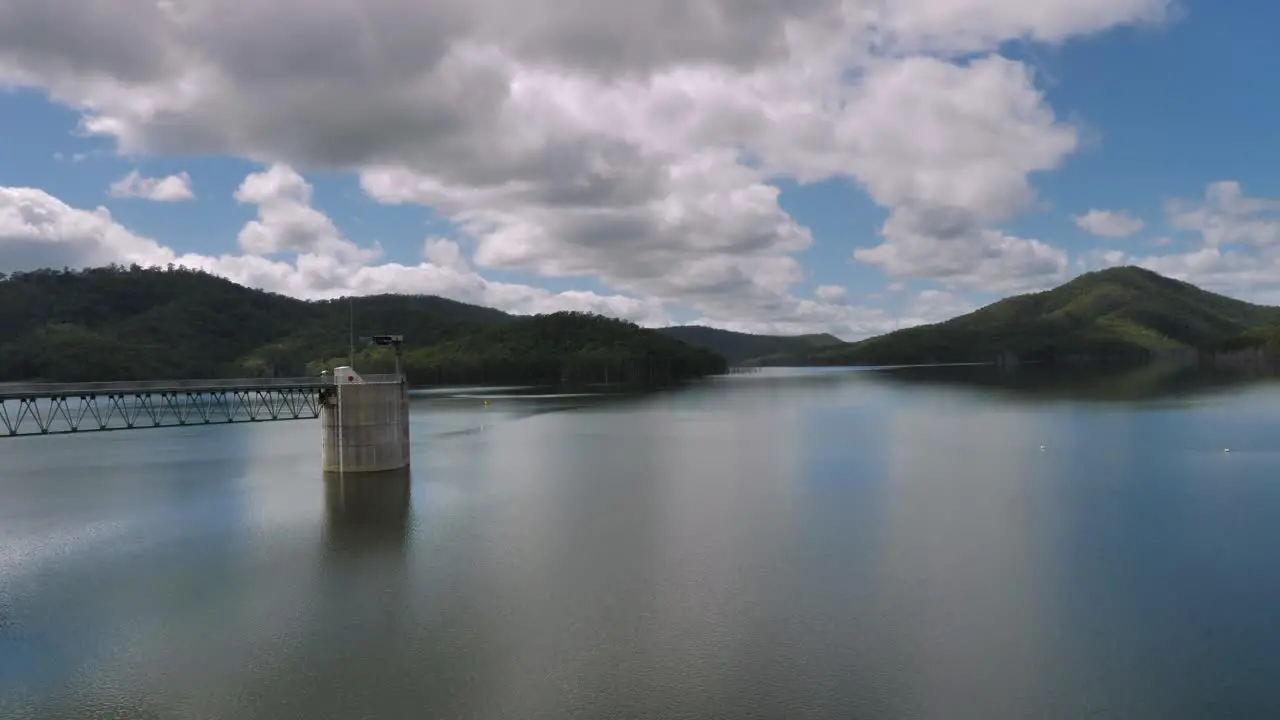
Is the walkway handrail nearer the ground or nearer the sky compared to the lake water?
nearer the sky

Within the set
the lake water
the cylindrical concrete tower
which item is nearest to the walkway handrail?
the cylindrical concrete tower

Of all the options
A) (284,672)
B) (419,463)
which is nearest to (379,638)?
(284,672)

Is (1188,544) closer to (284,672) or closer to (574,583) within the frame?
(574,583)

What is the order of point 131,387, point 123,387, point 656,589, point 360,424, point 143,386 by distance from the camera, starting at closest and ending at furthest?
point 656,589, point 123,387, point 360,424, point 131,387, point 143,386

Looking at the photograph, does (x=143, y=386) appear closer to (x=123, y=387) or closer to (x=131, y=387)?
(x=131, y=387)

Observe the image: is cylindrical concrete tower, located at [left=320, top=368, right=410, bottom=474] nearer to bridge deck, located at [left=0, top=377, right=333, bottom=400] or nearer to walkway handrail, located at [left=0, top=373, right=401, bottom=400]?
walkway handrail, located at [left=0, top=373, right=401, bottom=400]

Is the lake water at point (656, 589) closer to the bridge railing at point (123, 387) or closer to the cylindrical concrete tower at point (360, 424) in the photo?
the cylindrical concrete tower at point (360, 424)

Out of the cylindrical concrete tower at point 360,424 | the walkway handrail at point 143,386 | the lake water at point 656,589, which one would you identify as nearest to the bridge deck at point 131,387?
the walkway handrail at point 143,386

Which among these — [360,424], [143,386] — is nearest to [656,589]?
[360,424]
